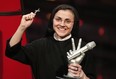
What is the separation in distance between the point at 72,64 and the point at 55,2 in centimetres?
103

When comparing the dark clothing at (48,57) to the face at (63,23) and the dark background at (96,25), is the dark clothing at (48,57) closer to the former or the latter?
the face at (63,23)

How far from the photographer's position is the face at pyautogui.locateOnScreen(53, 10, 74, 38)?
130 cm

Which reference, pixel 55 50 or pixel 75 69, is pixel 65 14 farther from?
pixel 75 69

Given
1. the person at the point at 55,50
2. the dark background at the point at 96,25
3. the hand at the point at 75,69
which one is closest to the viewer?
the hand at the point at 75,69

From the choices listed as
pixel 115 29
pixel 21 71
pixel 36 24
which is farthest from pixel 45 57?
pixel 115 29

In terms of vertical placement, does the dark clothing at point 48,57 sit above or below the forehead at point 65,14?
below

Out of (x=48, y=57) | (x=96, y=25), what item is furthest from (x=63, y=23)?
(x=96, y=25)

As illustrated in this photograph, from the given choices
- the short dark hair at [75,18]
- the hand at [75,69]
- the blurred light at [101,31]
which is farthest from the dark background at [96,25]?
the hand at [75,69]

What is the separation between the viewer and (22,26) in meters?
1.24

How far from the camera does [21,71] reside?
→ 5.47 ft

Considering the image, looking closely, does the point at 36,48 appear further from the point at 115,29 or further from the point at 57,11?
the point at 115,29

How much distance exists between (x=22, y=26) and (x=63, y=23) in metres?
0.17

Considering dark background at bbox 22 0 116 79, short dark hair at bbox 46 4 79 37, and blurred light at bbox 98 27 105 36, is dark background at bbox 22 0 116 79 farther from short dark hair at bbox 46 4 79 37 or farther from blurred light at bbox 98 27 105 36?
short dark hair at bbox 46 4 79 37

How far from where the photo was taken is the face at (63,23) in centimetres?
130
